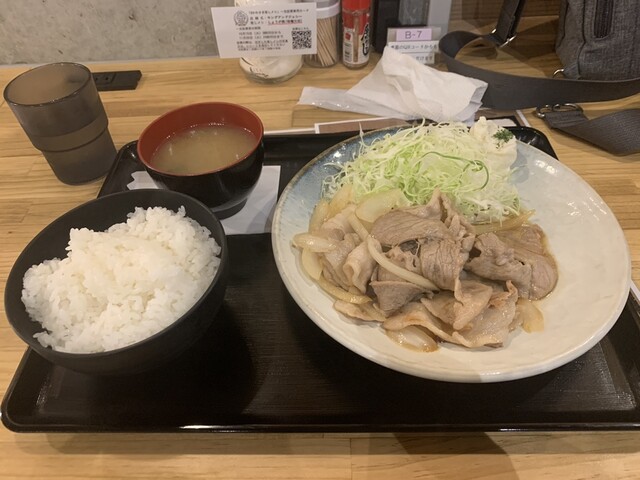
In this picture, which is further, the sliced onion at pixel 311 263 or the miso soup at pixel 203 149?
the miso soup at pixel 203 149

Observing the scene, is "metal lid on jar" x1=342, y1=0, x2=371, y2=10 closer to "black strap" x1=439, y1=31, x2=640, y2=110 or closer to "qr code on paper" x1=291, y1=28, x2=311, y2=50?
"qr code on paper" x1=291, y1=28, x2=311, y2=50

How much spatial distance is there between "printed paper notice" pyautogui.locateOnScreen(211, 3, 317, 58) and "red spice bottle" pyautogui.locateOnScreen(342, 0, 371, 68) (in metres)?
0.22

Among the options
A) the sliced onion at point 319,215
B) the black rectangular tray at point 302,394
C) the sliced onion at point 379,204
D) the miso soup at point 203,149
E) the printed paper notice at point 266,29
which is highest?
the printed paper notice at point 266,29

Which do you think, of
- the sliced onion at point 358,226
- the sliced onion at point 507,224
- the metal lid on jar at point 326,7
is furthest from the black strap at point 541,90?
the sliced onion at point 358,226

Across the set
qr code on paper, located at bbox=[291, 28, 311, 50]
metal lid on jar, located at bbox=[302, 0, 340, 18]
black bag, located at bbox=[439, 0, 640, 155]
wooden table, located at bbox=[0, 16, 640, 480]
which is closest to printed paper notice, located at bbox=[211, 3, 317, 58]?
qr code on paper, located at bbox=[291, 28, 311, 50]

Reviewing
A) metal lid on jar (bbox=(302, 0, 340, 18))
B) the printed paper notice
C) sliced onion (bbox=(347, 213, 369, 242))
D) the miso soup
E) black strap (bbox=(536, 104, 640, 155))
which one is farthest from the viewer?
metal lid on jar (bbox=(302, 0, 340, 18))

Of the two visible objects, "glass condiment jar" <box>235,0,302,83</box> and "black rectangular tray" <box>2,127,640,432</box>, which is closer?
"black rectangular tray" <box>2,127,640,432</box>

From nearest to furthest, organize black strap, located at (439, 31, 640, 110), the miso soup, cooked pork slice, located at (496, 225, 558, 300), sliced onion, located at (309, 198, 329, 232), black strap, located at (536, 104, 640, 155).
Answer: cooked pork slice, located at (496, 225, 558, 300)
sliced onion, located at (309, 198, 329, 232)
the miso soup
black strap, located at (536, 104, 640, 155)
black strap, located at (439, 31, 640, 110)

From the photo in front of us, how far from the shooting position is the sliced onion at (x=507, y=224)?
5.16ft

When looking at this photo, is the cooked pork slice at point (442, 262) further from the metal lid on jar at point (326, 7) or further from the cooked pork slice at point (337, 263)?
the metal lid on jar at point (326, 7)

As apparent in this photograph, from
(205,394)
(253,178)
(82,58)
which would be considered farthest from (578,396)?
(82,58)

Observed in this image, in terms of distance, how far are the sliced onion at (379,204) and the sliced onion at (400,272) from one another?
22 centimetres

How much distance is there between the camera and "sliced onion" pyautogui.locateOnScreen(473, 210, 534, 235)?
5.16 feet

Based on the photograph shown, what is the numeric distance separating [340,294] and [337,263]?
9 cm
